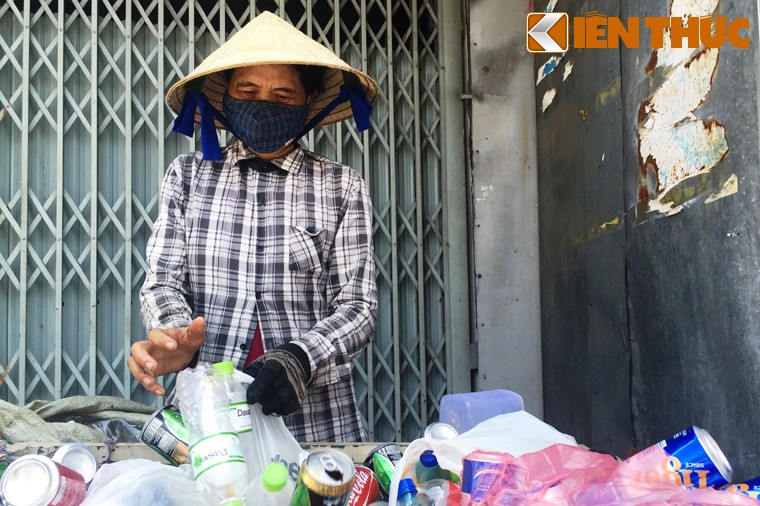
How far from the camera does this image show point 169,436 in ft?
4.50

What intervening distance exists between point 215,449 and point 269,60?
4.30ft

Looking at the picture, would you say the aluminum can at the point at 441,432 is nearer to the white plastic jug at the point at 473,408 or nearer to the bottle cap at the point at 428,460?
the bottle cap at the point at 428,460

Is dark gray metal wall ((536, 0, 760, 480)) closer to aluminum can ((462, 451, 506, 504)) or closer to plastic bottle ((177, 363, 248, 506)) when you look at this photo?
aluminum can ((462, 451, 506, 504))

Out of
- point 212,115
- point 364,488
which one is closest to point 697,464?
point 364,488

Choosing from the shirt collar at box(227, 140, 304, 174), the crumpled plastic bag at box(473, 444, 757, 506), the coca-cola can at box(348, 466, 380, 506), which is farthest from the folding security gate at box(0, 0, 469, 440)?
the crumpled plastic bag at box(473, 444, 757, 506)

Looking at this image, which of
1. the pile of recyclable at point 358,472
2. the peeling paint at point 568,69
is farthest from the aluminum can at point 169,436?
the peeling paint at point 568,69

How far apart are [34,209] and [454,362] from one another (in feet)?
8.01

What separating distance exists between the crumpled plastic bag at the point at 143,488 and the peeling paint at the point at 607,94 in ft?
7.41

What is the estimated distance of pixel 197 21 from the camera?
12.6 feet

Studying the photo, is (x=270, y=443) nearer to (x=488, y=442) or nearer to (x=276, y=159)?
(x=488, y=442)

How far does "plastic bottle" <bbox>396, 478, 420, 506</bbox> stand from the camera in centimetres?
114

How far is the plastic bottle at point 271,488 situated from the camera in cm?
107

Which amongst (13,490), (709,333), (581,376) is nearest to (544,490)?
(13,490)

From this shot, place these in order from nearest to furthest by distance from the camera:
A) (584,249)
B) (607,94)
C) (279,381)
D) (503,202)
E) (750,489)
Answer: (750,489) < (279,381) < (607,94) < (584,249) < (503,202)
